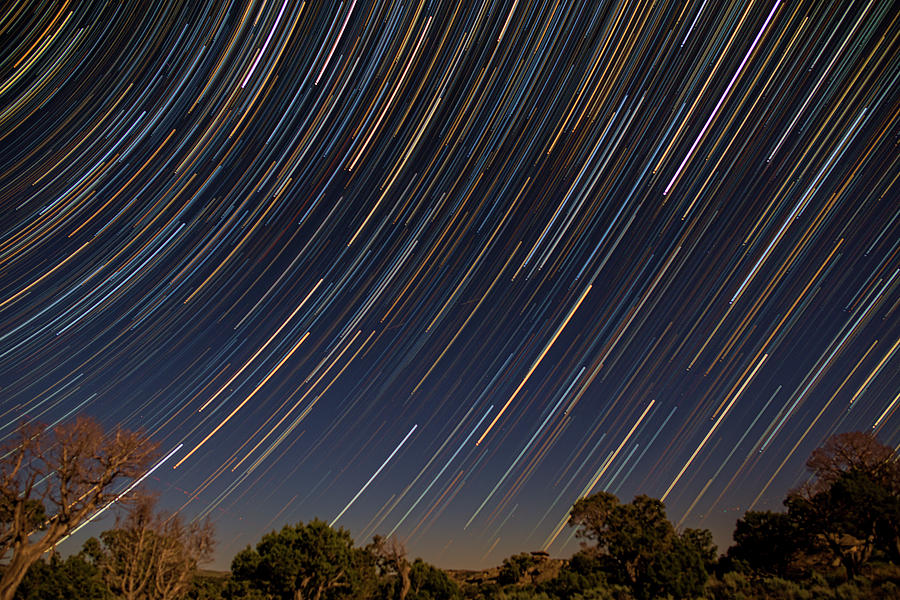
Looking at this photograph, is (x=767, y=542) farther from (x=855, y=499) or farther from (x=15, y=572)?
(x=15, y=572)

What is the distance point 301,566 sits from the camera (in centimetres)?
2981

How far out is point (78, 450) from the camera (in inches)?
577

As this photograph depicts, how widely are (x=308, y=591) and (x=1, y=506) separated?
75.2 feet

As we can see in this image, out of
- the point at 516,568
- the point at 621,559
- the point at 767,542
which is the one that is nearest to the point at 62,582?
the point at 621,559

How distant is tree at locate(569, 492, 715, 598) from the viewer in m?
27.4

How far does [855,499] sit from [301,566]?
3426 cm

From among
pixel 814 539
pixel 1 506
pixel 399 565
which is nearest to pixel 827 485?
pixel 814 539

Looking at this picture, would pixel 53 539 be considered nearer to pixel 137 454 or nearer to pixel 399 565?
pixel 137 454

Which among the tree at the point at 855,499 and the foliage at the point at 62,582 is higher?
the tree at the point at 855,499

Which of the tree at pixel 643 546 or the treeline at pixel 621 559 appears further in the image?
the tree at pixel 643 546

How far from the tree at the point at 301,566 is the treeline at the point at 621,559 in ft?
0.26

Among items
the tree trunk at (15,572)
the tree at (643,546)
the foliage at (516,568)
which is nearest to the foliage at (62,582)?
the tree trunk at (15,572)

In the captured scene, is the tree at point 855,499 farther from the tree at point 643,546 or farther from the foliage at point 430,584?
the foliage at point 430,584

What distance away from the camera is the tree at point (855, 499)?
76.0 ft
